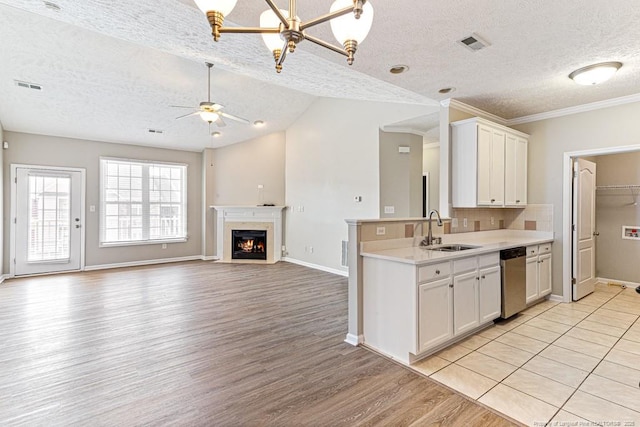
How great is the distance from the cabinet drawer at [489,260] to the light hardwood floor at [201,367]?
4.49ft

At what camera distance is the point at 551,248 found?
4391 mm

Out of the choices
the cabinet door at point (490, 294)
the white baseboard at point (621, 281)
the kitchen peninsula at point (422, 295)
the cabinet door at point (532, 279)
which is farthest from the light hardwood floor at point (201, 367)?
the white baseboard at point (621, 281)

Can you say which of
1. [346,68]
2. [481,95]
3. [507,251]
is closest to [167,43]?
[346,68]

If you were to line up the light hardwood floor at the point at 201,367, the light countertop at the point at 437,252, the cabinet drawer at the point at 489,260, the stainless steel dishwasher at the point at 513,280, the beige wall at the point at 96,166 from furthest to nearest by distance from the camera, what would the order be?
the beige wall at the point at 96,166
the stainless steel dishwasher at the point at 513,280
the cabinet drawer at the point at 489,260
the light countertop at the point at 437,252
the light hardwood floor at the point at 201,367

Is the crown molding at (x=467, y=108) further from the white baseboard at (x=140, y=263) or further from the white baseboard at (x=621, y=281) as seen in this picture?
the white baseboard at (x=140, y=263)

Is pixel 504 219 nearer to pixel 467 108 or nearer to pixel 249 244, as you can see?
pixel 467 108

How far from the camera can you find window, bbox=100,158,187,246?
6.99 meters

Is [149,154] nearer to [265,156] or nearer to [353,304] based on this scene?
[265,156]

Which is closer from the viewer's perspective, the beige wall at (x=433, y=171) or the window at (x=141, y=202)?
the window at (x=141, y=202)

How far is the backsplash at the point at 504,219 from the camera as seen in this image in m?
4.21

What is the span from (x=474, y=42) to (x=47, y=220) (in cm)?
775

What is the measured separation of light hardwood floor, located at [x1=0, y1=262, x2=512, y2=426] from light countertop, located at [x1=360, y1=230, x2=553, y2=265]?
0.89 meters

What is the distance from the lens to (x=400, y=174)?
18.5 ft

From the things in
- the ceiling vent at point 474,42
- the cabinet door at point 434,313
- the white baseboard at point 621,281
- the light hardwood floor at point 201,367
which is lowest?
the light hardwood floor at point 201,367
